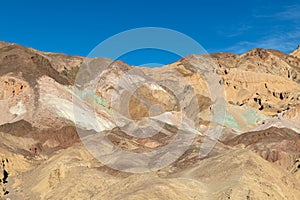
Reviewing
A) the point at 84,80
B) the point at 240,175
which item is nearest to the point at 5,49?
the point at 84,80

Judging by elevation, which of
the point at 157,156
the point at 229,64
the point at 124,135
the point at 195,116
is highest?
the point at 229,64

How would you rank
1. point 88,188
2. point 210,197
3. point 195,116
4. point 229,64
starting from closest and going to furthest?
point 210,197
point 88,188
point 195,116
point 229,64

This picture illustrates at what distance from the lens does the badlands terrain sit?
28.3 meters

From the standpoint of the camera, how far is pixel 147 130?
2405 inches

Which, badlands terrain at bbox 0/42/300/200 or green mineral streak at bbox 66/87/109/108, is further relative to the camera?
green mineral streak at bbox 66/87/109/108

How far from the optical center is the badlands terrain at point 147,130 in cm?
2834

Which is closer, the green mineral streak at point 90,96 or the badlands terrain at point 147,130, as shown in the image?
the badlands terrain at point 147,130

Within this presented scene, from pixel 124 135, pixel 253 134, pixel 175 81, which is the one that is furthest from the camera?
pixel 175 81

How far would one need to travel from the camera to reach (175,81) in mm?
121812

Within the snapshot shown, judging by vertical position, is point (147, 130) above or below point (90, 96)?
below

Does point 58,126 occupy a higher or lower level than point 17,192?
higher

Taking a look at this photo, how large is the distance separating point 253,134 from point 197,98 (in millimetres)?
35942

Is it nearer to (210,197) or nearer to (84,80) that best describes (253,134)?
(210,197)

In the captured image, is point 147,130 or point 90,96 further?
point 90,96
